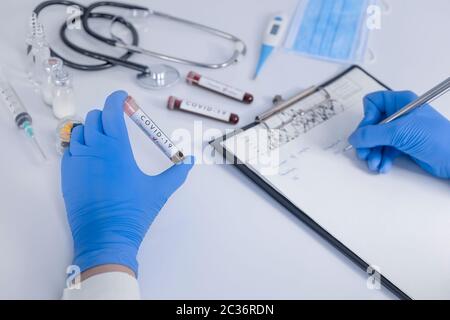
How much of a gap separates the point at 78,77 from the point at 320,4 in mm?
596

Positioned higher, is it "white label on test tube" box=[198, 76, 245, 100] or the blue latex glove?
"white label on test tube" box=[198, 76, 245, 100]

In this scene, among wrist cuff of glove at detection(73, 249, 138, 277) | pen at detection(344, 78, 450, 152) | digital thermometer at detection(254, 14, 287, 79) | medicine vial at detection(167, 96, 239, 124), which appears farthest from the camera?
digital thermometer at detection(254, 14, 287, 79)

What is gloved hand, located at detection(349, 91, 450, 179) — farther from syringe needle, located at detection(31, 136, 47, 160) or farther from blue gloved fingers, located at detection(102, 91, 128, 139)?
syringe needle, located at detection(31, 136, 47, 160)

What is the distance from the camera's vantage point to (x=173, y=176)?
811mm

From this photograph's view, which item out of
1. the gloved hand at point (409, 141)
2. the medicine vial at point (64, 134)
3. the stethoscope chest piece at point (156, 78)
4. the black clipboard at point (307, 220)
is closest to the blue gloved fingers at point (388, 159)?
the gloved hand at point (409, 141)

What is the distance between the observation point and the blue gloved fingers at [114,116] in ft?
2.65

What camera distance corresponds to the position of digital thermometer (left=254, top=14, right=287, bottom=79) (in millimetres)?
1087

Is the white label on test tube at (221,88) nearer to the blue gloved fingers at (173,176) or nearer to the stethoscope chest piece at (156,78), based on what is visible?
the stethoscope chest piece at (156,78)

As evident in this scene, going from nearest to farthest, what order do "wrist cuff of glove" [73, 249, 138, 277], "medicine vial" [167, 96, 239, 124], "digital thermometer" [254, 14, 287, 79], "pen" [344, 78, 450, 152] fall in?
"wrist cuff of glove" [73, 249, 138, 277], "pen" [344, 78, 450, 152], "medicine vial" [167, 96, 239, 124], "digital thermometer" [254, 14, 287, 79]

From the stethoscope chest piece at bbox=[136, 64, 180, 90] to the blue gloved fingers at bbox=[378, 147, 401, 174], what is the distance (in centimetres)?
42

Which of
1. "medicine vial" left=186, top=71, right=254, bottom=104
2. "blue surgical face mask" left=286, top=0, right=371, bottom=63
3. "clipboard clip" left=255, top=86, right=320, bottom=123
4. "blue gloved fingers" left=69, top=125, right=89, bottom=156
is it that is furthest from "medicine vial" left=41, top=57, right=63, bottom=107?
"blue surgical face mask" left=286, top=0, right=371, bottom=63

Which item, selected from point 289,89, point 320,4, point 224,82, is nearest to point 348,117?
point 289,89

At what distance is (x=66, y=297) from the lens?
0.70 m

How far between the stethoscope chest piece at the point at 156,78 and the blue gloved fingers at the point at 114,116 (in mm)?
191
